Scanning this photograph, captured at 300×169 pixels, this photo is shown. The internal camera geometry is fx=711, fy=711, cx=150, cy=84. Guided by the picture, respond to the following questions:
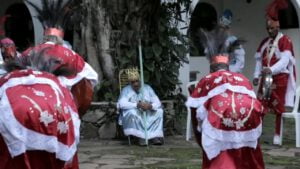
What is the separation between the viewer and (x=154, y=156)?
28.1ft

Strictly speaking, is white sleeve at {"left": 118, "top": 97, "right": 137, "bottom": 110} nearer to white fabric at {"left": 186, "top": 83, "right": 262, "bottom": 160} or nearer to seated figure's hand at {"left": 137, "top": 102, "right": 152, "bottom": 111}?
seated figure's hand at {"left": 137, "top": 102, "right": 152, "bottom": 111}

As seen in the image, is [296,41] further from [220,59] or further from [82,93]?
[82,93]

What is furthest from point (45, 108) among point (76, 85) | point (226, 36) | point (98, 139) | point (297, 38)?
point (297, 38)

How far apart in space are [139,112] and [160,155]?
1.29 m

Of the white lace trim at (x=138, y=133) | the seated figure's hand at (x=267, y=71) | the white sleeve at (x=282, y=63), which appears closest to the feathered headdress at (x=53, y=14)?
the white lace trim at (x=138, y=133)

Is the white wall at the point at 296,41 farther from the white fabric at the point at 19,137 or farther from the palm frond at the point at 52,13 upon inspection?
the white fabric at the point at 19,137

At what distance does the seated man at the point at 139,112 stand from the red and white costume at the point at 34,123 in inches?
205

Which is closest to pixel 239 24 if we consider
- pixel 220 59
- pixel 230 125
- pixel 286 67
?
pixel 286 67

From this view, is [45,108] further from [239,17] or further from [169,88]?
Answer: [239,17]

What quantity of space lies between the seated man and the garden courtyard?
0.21 m

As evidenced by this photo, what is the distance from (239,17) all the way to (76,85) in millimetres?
11052

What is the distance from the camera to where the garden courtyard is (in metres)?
7.78

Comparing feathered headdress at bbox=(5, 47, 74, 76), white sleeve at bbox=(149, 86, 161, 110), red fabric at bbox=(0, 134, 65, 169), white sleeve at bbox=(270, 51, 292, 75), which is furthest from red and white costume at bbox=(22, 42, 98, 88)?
white sleeve at bbox=(270, 51, 292, 75)

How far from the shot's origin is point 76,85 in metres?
5.96
